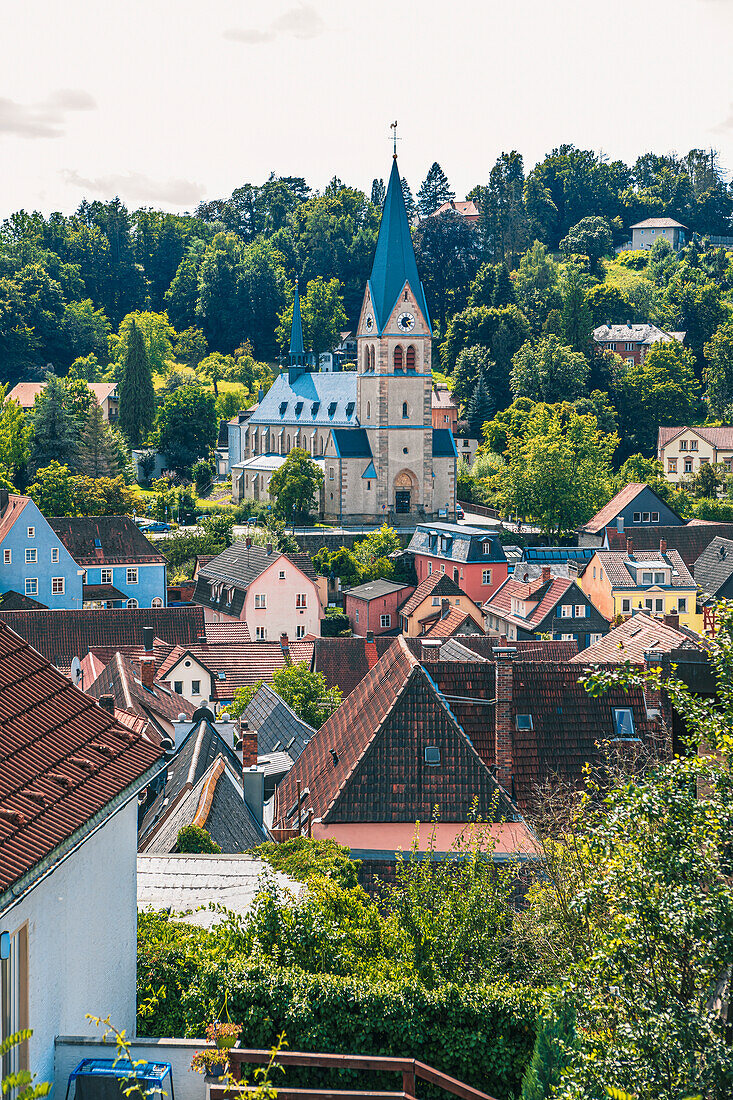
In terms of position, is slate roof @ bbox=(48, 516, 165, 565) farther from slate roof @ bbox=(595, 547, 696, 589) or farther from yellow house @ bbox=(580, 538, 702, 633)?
slate roof @ bbox=(595, 547, 696, 589)

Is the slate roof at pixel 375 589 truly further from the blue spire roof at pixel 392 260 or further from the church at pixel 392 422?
the blue spire roof at pixel 392 260

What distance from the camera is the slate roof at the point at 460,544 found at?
67.4m

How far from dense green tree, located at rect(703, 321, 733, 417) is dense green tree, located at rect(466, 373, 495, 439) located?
17.4 m

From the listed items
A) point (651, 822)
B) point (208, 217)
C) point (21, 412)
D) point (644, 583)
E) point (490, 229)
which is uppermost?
point (208, 217)

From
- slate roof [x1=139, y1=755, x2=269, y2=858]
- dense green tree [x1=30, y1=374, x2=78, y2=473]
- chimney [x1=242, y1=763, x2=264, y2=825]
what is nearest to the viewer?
slate roof [x1=139, y1=755, x2=269, y2=858]

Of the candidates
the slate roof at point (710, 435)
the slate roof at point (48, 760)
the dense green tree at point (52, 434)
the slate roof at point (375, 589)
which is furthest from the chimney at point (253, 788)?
the slate roof at point (710, 435)

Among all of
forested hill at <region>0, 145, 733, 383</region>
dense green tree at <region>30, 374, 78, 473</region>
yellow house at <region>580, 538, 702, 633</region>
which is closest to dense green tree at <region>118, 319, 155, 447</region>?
dense green tree at <region>30, 374, 78, 473</region>

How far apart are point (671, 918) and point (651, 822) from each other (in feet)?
2.84

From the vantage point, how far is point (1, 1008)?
22.1 ft

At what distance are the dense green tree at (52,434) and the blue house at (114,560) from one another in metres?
14.3

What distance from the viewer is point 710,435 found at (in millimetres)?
93625

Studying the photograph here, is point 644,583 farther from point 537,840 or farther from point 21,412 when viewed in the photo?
point 537,840

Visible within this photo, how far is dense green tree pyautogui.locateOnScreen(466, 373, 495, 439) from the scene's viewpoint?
102 metres

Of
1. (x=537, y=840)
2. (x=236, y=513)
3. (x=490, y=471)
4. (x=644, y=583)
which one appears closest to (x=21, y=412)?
(x=236, y=513)
